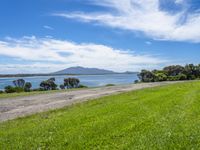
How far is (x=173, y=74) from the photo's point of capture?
3524 inches

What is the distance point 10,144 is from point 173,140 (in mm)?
5143

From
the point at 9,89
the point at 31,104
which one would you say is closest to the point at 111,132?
the point at 31,104

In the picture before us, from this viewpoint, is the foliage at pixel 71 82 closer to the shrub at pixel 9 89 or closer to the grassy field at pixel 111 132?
the shrub at pixel 9 89

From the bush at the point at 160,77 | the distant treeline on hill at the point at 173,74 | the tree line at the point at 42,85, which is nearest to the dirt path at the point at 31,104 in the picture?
the tree line at the point at 42,85

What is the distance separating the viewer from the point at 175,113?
15008 millimetres

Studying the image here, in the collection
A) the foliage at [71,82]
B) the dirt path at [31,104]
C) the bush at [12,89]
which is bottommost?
the dirt path at [31,104]

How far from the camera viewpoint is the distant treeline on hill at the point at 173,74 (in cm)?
7741

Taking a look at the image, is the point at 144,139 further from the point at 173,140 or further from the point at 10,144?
the point at 10,144

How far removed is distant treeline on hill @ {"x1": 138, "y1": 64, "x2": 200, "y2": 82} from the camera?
77.4 meters

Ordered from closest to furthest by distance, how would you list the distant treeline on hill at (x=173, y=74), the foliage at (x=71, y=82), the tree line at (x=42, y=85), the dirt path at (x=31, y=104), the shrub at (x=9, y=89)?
1. the dirt path at (x=31, y=104)
2. the shrub at (x=9, y=89)
3. the tree line at (x=42, y=85)
4. the foliage at (x=71, y=82)
5. the distant treeline on hill at (x=173, y=74)

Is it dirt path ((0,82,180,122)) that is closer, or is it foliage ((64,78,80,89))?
dirt path ((0,82,180,122))

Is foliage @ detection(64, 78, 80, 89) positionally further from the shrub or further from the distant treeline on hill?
the distant treeline on hill

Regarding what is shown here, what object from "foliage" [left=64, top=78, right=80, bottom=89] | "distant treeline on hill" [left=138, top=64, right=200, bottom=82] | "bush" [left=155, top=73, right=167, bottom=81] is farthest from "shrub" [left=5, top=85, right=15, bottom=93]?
"bush" [left=155, top=73, right=167, bottom=81]

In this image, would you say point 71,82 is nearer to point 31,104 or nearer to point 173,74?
point 31,104
